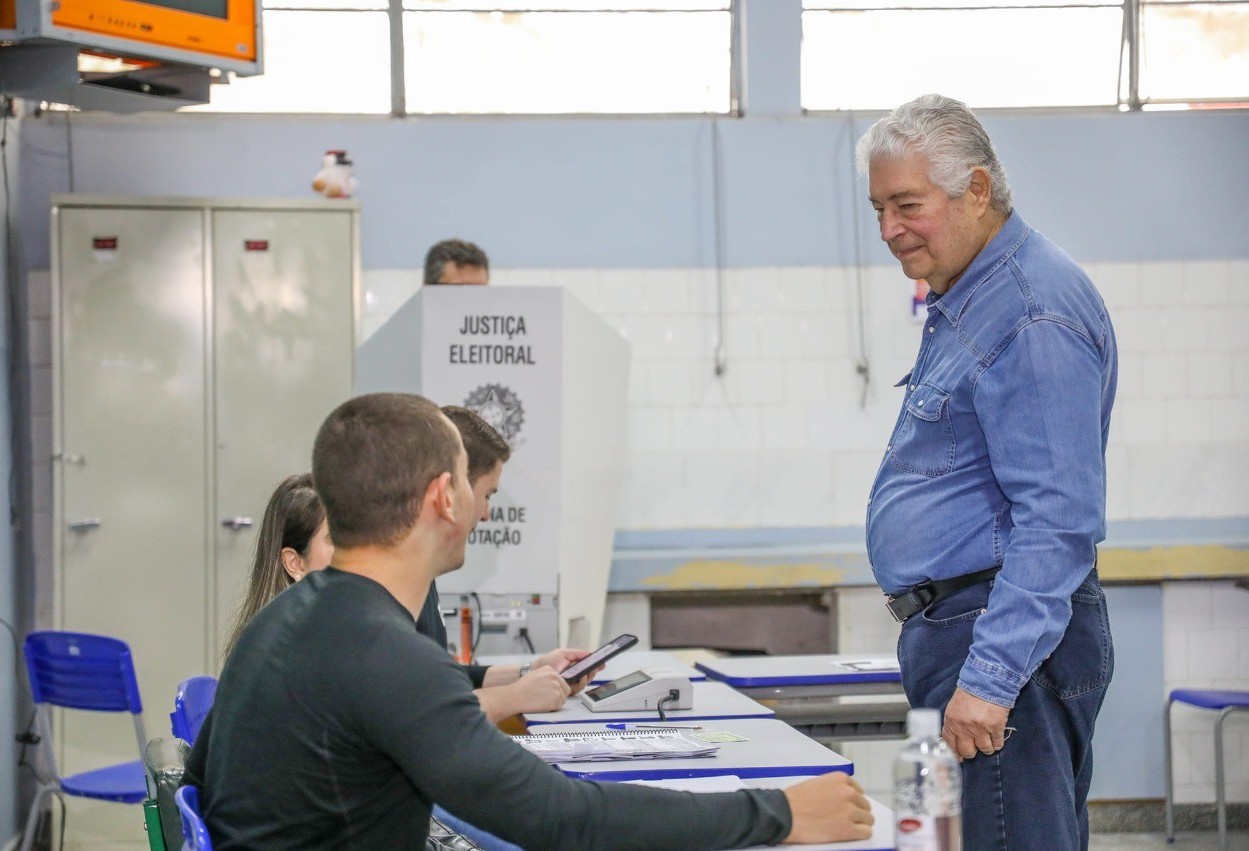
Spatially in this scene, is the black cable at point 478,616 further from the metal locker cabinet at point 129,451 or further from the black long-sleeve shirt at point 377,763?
the black long-sleeve shirt at point 377,763

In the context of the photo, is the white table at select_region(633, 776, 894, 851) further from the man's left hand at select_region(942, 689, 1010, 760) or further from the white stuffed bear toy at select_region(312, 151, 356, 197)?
the white stuffed bear toy at select_region(312, 151, 356, 197)

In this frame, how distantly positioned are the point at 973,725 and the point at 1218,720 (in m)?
3.66

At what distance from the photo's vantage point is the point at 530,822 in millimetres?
1395

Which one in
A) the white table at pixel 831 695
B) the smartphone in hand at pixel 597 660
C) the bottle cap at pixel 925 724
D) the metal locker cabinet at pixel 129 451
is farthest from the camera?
the metal locker cabinet at pixel 129 451

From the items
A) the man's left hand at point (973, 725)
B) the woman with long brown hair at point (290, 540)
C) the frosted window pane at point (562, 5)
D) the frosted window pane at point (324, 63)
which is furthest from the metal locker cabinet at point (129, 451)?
the man's left hand at point (973, 725)

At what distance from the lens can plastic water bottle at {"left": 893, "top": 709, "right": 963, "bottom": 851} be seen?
54.4 inches

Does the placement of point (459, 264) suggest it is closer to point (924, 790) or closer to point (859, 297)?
point (859, 297)

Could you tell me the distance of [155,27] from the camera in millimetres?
3936

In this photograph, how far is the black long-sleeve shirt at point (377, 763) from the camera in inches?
54.4

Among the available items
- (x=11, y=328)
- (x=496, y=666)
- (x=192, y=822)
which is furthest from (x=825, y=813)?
(x=11, y=328)

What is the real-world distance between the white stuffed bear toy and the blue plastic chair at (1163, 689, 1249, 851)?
12.2 feet

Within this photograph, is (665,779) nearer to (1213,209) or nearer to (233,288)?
(233,288)

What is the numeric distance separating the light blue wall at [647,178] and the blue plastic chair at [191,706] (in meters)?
3.20

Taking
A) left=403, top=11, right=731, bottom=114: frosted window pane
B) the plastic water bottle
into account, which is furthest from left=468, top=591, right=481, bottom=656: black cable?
left=403, top=11, right=731, bottom=114: frosted window pane
